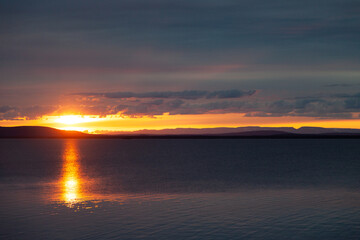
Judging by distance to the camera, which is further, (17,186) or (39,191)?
(17,186)

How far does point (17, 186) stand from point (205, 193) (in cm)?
2341

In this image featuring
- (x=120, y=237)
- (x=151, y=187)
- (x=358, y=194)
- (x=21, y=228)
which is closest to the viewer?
(x=120, y=237)

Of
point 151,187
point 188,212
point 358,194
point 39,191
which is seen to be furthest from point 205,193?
point 39,191

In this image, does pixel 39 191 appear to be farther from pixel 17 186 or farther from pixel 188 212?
pixel 188 212

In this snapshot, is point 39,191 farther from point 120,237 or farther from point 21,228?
point 120,237

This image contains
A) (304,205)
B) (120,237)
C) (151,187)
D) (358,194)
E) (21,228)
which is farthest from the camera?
(151,187)

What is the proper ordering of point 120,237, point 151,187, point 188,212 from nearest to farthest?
point 120,237
point 188,212
point 151,187

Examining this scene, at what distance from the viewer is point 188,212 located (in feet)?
95.5

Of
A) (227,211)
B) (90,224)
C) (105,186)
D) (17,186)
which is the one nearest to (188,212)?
(227,211)

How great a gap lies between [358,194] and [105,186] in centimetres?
2836

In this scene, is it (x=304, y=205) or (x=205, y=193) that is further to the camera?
(x=205, y=193)

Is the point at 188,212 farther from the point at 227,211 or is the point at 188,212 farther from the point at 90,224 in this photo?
the point at 90,224

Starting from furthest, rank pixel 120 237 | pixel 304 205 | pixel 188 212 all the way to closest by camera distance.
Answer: pixel 304 205 → pixel 188 212 → pixel 120 237

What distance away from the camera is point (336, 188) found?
147 ft
